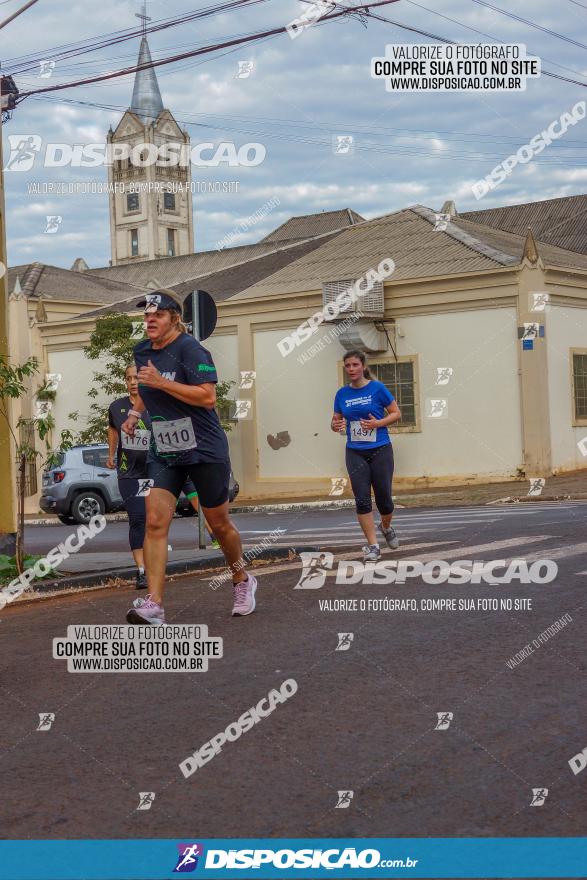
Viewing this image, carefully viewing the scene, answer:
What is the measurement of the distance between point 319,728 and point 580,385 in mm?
24689

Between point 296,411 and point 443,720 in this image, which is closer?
point 443,720

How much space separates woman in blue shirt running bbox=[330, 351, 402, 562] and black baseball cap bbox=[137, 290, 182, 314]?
3.70 meters

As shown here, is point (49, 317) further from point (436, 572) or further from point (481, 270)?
point (436, 572)

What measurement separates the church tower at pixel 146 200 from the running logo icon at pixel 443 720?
4847 inches

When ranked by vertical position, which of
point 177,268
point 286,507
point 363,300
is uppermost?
point 177,268

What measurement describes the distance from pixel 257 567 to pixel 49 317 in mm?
29482

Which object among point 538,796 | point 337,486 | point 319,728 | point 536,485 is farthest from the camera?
point 337,486

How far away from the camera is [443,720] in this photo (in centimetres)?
529

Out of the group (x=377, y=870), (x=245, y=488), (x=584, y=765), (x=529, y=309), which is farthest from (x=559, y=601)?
(x=245, y=488)

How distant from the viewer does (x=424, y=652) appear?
674 centimetres

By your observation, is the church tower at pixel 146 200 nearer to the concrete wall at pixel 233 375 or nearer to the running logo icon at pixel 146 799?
the concrete wall at pixel 233 375

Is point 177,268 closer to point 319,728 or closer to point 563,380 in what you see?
→ point 563,380

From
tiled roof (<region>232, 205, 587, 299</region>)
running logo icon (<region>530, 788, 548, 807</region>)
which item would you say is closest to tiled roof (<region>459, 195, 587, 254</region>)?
tiled roof (<region>232, 205, 587, 299</region>)

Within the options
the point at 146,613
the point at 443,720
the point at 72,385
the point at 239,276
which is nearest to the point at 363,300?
the point at 239,276
